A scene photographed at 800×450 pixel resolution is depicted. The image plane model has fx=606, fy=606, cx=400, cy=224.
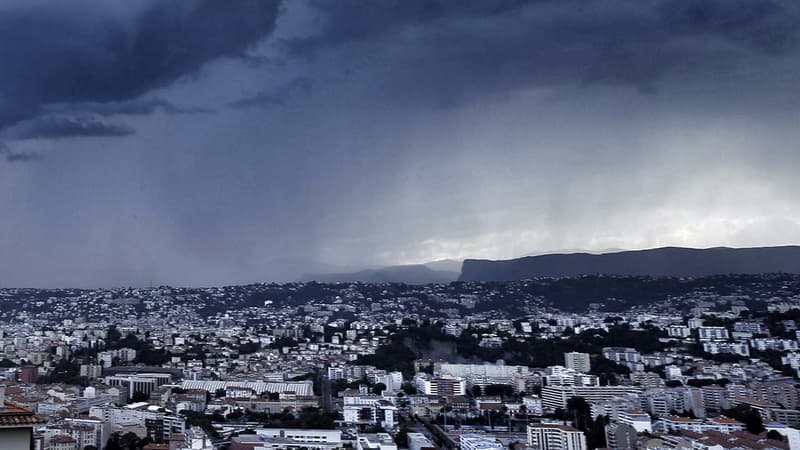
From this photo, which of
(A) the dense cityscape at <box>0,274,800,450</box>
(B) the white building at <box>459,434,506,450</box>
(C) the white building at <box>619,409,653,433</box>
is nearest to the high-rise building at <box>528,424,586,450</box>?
(A) the dense cityscape at <box>0,274,800,450</box>

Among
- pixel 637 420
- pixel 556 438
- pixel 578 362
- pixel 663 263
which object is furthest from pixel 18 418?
pixel 663 263

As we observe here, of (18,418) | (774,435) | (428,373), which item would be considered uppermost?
(18,418)

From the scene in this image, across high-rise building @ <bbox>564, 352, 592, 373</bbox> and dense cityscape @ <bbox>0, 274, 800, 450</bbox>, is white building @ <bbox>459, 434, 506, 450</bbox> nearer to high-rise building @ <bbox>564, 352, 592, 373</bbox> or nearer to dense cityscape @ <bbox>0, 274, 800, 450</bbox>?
dense cityscape @ <bbox>0, 274, 800, 450</bbox>

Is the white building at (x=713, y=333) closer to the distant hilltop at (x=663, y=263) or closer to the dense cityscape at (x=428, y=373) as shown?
the dense cityscape at (x=428, y=373)

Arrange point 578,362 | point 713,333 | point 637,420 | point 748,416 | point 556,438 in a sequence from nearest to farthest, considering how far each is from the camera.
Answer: point 556,438 → point 637,420 → point 748,416 → point 578,362 → point 713,333

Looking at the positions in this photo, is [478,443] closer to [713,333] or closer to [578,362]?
[578,362]

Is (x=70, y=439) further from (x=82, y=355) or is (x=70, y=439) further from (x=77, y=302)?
(x=77, y=302)

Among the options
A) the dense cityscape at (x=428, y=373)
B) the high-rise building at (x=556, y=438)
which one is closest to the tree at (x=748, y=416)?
the dense cityscape at (x=428, y=373)

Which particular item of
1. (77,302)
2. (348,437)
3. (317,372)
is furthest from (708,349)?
(77,302)
